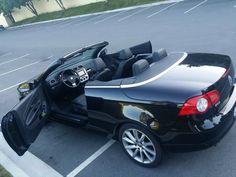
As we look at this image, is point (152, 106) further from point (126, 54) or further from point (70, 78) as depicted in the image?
point (70, 78)

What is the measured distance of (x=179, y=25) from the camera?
37.3 ft

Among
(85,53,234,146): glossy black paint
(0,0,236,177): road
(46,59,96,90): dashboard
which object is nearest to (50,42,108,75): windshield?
(46,59,96,90): dashboard

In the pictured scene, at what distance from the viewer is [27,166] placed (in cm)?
425

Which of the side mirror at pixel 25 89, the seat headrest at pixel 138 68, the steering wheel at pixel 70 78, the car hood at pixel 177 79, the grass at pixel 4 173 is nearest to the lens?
the car hood at pixel 177 79

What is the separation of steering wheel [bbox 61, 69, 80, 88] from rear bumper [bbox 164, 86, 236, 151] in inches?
82.5

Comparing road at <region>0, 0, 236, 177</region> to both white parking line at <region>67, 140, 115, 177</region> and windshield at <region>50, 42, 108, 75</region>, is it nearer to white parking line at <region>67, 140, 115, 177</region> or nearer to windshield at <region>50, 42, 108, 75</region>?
white parking line at <region>67, 140, 115, 177</region>

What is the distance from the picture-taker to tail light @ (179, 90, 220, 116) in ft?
9.41

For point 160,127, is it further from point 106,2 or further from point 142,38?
point 106,2

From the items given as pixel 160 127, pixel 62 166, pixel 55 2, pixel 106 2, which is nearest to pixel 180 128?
pixel 160 127

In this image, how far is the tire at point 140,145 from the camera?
3277mm

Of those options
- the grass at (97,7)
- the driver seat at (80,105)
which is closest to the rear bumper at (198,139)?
the driver seat at (80,105)

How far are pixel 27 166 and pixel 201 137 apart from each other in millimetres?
2742

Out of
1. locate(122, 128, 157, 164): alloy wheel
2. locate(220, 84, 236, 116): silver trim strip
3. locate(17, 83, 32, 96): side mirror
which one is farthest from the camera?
locate(17, 83, 32, 96): side mirror

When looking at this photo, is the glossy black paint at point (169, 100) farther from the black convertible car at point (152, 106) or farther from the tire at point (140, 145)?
the tire at point (140, 145)
